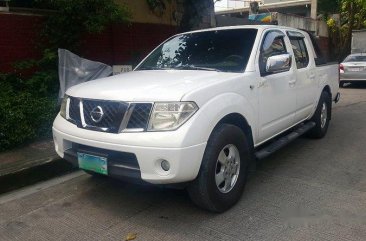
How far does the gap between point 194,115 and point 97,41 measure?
18.8ft

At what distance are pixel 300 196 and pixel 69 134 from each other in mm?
2413

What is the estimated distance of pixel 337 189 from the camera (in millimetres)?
4328

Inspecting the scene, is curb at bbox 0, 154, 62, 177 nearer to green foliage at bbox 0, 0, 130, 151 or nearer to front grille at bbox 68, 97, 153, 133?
green foliage at bbox 0, 0, 130, 151

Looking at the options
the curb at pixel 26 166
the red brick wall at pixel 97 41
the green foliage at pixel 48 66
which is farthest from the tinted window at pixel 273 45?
the red brick wall at pixel 97 41

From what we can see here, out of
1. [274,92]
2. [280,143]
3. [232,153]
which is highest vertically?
[274,92]

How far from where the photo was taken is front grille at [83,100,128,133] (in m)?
3.41

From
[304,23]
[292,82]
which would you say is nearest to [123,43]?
[292,82]

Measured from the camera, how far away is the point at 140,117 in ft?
11.0

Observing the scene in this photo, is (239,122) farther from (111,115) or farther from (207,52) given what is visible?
(111,115)

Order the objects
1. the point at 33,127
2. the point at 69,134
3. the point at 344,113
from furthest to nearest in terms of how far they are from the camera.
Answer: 1. the point at 344,113
2. the point at 33,127
3. the point at 69,134

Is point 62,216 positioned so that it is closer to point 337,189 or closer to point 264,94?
point 264,94

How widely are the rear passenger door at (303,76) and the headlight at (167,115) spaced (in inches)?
94.9

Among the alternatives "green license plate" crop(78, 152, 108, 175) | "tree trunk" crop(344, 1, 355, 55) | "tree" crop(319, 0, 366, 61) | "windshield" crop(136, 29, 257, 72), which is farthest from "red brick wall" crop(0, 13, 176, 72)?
"tree" crop(319, 0, 366, 61)

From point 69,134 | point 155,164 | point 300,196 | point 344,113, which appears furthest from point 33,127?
point 344,113
